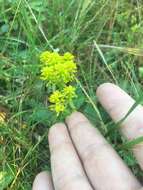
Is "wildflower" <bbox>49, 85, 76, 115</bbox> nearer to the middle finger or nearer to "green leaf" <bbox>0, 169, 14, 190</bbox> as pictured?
the middle finger

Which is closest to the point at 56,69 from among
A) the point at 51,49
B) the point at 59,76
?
the point at 59,76

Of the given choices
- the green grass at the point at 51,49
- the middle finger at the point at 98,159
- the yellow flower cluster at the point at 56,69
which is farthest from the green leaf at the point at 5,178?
the yellow flower cluster at the point at 56,69

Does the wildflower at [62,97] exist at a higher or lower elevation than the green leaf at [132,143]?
higher

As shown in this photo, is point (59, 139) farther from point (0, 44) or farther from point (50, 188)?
point (0, 44)

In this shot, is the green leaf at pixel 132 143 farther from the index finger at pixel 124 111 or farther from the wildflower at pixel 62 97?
the wildflower at pixel 62 97

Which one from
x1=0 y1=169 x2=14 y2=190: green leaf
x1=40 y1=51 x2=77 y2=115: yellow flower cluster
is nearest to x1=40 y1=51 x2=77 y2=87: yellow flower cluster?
x1=40 y1=51 x2=77 y2=115: yellow flower cluster

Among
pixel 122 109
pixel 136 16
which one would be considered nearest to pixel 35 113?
pixel 122 109

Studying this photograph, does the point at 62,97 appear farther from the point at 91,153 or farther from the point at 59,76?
the point at 91,153
